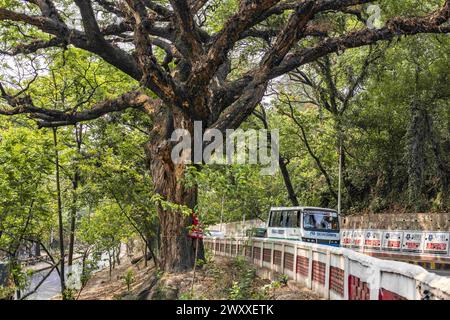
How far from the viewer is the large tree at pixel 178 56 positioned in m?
13.5

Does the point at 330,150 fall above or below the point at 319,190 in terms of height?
above

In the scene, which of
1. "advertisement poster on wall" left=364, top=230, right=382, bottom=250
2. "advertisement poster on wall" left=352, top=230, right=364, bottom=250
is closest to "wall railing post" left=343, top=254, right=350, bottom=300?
"advertisement poster on wall" left=364, top=230, right=382, bottom=250

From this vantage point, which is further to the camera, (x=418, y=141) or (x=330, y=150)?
(x=330, y=150)

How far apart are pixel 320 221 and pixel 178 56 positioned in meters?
12.2

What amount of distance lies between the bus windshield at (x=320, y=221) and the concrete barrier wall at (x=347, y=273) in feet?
20.0

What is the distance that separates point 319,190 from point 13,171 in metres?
28.9

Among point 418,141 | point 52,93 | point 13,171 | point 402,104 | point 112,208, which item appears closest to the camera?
point 13,171

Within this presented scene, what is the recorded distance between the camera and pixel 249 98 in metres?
15.0

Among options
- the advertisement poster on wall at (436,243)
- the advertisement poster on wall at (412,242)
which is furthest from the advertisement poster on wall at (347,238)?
the advertisement poster on wall at (436,243)

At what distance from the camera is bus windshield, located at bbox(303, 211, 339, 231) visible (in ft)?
82.4

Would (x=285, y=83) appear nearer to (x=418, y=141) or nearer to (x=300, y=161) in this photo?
(x=300, y=161)

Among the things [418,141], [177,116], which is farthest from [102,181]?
[418,141]

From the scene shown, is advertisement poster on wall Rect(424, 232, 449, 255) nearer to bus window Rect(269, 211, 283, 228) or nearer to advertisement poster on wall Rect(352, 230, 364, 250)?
advertisement poster on wall Rect(352, 230, 364, 250)

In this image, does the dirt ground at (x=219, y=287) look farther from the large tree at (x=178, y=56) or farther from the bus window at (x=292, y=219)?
the bus window at (x=292, y=219)
